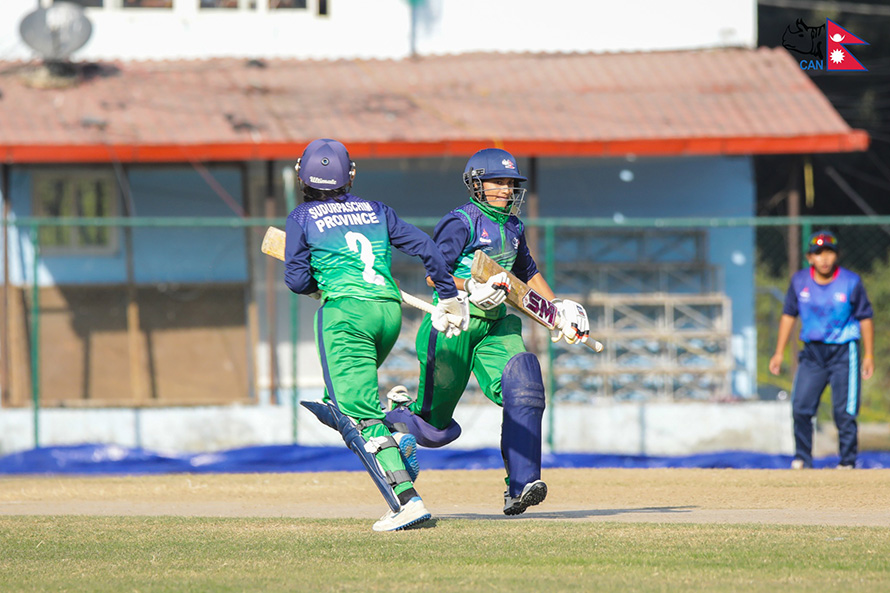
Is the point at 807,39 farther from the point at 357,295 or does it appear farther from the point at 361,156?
the point at 357,295

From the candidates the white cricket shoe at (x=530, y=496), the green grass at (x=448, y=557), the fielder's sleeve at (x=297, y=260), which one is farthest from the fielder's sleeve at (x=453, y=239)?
the green grass at (x=448, y=557)

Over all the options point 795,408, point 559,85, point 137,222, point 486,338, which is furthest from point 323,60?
point 486,338

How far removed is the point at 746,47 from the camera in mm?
17688

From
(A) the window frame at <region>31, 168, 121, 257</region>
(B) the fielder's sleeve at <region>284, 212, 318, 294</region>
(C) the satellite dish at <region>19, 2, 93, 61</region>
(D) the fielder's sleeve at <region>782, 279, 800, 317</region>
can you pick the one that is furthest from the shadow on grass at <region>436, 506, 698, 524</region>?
(C) the satellite dish at <region>19, 2, 93, 61</region>

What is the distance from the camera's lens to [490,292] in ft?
21.1

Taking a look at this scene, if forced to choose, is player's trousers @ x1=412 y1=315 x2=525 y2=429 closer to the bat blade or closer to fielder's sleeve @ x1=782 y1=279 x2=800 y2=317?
the bat blade

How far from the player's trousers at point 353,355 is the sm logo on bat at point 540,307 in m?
0.85

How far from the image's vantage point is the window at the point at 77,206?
16344 mm

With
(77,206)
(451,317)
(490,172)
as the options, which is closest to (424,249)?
(451,317)

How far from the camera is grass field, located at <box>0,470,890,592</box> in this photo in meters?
4.84

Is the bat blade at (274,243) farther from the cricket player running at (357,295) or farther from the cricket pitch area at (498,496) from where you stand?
the cricket pitch area at (498,496)

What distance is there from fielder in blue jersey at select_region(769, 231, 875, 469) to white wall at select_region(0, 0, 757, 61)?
749 centimetres

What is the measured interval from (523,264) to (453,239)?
59 centimetres

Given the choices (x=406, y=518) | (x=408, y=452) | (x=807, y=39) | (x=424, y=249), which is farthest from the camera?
(x=807, y=39)
